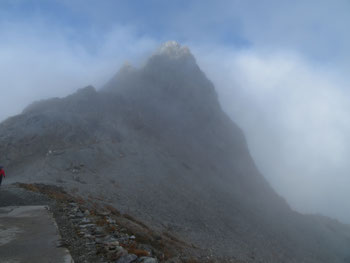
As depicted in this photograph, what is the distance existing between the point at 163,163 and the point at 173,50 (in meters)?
81.1

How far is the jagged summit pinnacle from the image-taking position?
12779 cm

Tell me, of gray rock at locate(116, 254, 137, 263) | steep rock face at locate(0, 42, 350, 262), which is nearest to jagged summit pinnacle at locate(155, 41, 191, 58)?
steep rock face at locate(0, 42, 350, 262)

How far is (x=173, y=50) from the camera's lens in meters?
129

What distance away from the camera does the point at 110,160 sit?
57438 millimetres

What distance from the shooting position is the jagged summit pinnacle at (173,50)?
128 meters

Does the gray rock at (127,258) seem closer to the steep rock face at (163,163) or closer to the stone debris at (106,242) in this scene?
the stone debris at (106,242)

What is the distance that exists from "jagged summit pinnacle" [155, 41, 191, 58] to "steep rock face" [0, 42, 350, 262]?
15532 millimetres

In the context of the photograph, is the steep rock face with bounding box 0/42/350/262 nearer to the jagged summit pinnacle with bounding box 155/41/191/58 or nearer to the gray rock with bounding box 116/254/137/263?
the jagged summit pinnacle with bounding box 155/41/191/58

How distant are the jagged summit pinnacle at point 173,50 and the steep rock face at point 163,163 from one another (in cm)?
1553

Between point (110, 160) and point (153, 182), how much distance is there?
12019 mm

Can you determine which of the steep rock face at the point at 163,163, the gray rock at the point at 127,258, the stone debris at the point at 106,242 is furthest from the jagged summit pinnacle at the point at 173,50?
the gray rock at the point at 127,258

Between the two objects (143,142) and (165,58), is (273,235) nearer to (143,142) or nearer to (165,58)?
(143,142)

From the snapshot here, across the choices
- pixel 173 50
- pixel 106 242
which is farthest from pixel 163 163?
pixel 173 50

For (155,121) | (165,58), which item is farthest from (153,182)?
(165,58)
